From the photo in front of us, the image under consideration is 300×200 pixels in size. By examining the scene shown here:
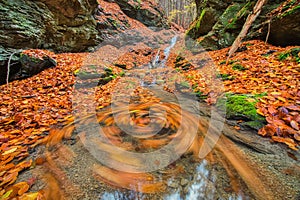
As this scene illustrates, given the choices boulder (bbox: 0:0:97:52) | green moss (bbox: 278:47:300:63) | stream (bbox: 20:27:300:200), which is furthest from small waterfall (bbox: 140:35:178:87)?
green moss (bbox: 278:47:300:63)

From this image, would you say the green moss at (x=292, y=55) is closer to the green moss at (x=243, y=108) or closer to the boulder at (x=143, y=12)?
the green moss at (x=243, y=108)

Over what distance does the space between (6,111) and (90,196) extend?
358 centimetres

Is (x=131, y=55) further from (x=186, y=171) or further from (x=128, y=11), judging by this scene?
(x=186, y=171)

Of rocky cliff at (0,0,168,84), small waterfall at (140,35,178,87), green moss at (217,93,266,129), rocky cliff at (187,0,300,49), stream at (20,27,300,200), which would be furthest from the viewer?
small waterfall at (140,35,178,87)

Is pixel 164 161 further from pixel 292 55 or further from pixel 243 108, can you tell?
pixel 292 55

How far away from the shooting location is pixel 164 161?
5.76 feet

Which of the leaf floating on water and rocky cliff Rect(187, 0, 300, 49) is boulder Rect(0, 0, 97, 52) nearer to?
the leaf floating on water

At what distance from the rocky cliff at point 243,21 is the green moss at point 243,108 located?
3733 millimetres

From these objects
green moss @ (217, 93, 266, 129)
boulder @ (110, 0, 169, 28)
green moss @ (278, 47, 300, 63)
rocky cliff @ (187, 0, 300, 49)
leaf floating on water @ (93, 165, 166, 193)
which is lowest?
leaf floating on water @ (93, 165, 166, 193)

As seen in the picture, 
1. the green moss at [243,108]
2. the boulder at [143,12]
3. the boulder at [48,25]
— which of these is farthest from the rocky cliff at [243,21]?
the boulder at [143,12]

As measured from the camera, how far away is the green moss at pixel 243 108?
7.46 feet

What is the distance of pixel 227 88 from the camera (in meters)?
3.70

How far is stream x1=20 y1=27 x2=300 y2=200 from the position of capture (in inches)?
53.4

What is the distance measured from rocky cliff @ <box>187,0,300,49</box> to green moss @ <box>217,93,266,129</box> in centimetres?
373
